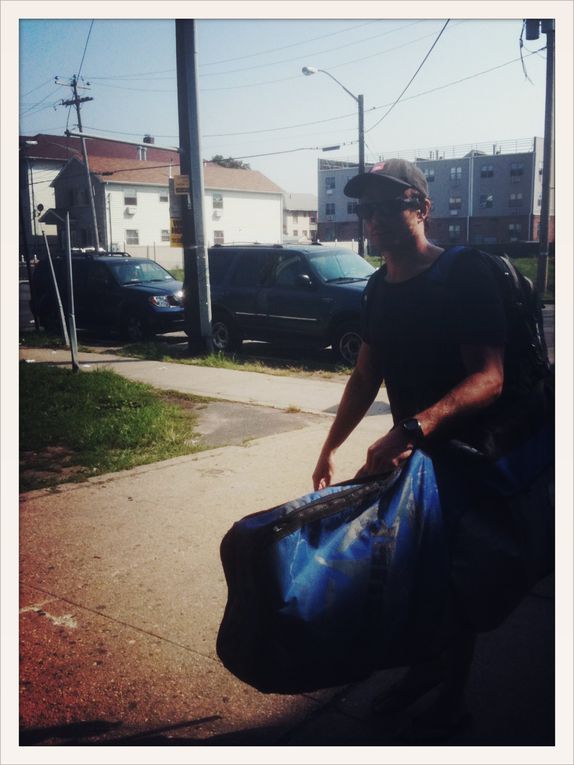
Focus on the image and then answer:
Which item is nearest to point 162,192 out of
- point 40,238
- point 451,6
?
point 40,238

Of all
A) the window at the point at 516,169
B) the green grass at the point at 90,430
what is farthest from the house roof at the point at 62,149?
the window at the point at 516,169

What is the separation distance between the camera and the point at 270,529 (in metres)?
1.76

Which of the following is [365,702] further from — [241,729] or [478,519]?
[478,519]

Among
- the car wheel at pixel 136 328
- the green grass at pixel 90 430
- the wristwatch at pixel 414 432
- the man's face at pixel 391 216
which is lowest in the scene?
the green grass at pixel 90 430

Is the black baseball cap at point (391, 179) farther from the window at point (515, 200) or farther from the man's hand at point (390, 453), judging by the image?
the window at point (515, 200)

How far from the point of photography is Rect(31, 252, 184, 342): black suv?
6.78 metres

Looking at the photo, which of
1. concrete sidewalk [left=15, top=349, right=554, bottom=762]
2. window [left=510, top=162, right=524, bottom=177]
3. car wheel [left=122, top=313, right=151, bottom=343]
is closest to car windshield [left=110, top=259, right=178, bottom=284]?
car wheel [left=122, top=313, right=151, bottom=343]

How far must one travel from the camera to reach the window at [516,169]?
10.0ft

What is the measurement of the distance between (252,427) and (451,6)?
3945 mm

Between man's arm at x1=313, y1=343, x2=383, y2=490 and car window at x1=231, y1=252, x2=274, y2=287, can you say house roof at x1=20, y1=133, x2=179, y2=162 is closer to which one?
man's arm at x1=313, y1=343, x2=383, y2=490

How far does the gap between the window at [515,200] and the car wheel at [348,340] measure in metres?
5.17

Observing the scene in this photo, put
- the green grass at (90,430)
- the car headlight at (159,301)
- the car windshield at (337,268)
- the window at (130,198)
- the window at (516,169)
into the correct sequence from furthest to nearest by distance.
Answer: the car headlight at (159,301) → the car windshield at (337,268) → the window at (130,198) → the green grass at (90,430) → the window at (516,169)

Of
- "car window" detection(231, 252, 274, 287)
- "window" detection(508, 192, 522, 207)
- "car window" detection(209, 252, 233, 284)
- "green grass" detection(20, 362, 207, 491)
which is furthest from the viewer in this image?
"car window" detection(209, 252, 233, 284)

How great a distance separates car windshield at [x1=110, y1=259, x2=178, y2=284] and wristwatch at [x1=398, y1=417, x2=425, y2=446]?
23.3 ft
